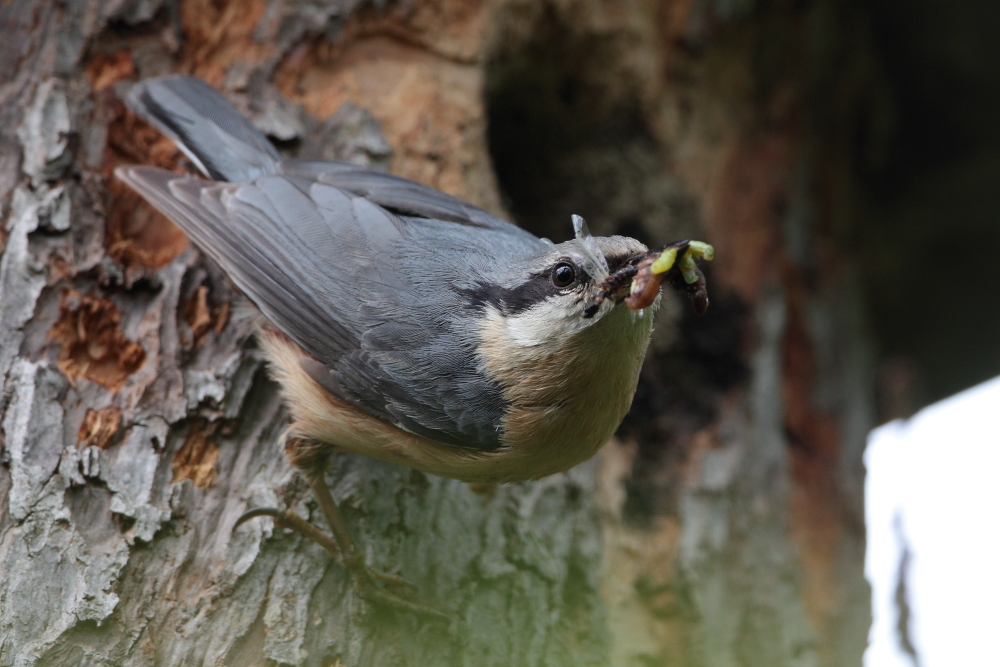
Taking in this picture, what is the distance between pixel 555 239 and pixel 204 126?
1.79 meters

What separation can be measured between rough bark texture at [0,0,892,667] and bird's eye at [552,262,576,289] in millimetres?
932

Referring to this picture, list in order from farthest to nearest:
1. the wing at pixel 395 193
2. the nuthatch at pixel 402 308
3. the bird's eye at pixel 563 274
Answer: the wing at pixel 395 193
the nuthatch at pixel 402 308
the bird's eye at pixel 563 274

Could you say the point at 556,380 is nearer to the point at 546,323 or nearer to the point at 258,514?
the point at 546,323

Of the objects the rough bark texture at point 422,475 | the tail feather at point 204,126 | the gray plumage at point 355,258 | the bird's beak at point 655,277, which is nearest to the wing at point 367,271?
the gray plumage at point 355,258

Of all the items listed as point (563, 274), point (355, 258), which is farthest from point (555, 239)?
point (563, 274)

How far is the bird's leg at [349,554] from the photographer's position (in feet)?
8.36

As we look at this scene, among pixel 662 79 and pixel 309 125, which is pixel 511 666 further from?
pixel 662 79

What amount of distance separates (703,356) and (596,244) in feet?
5.27

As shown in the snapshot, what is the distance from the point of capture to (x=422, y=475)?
9.91 feet

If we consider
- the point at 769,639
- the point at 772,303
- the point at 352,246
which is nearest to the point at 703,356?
the point at 772,303

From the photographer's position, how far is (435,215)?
120 inches

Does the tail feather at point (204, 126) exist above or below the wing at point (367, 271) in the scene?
above

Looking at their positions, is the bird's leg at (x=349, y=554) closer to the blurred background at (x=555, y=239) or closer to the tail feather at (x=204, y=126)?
the blurred background at (x=555, y=239)

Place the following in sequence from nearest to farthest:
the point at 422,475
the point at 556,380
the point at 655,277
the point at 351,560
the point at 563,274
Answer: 1. the point at 655,277
2. the point at 563,274
3. the point at 556,380
4. the point at 351,560
5. the point at 422,475
